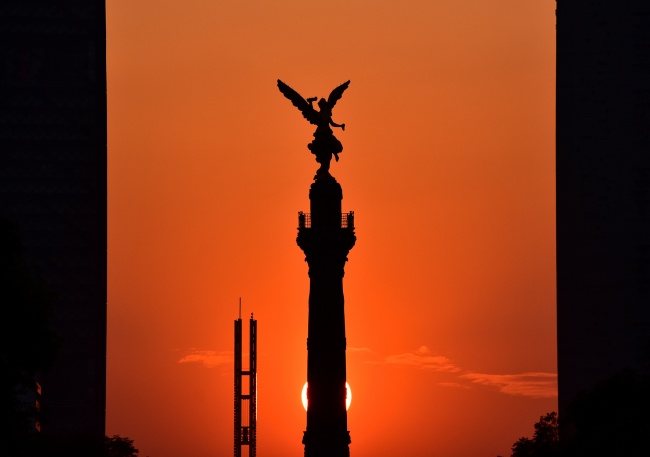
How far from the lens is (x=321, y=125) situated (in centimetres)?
15338

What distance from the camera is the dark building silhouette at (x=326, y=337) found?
483 ft

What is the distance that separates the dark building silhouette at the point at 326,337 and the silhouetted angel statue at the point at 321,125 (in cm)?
462

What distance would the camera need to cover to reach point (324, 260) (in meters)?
149

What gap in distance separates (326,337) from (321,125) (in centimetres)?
1362

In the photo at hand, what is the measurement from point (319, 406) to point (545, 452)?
24.1 m
